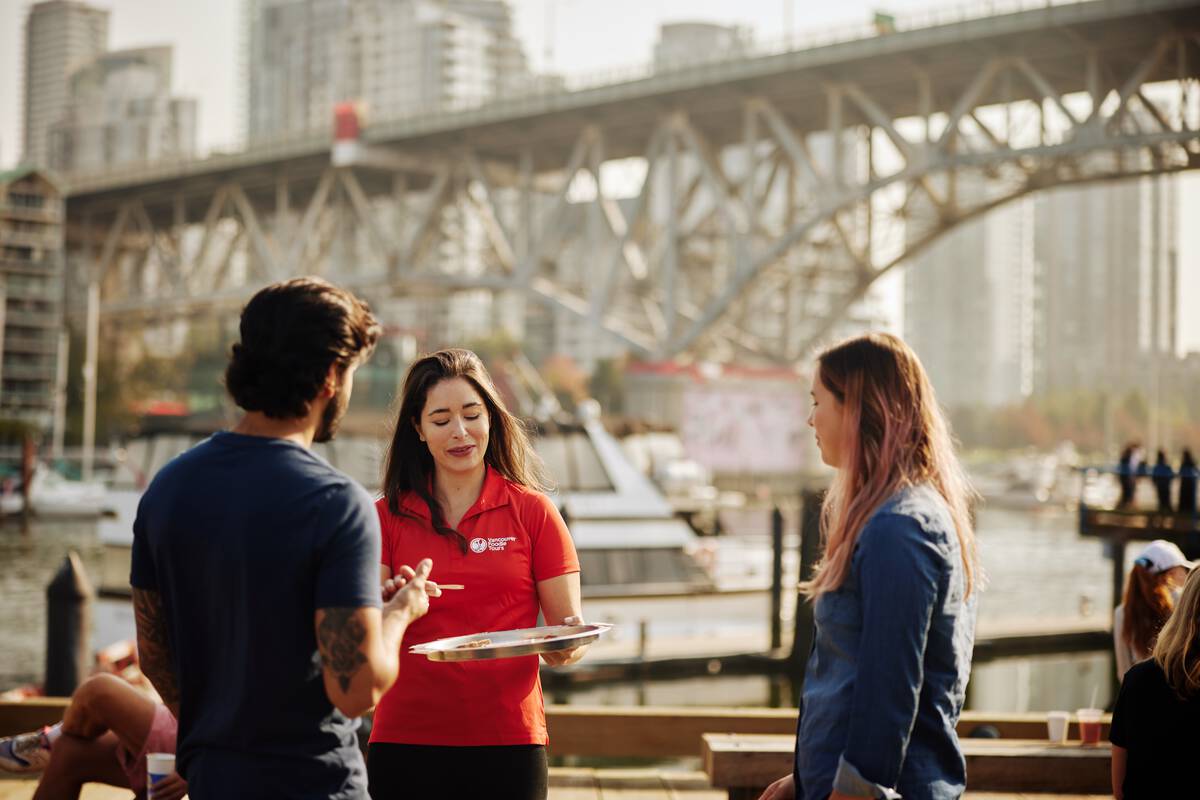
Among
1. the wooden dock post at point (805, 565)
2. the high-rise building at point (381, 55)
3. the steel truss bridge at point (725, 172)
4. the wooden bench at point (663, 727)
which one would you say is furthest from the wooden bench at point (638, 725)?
the high-rise building at point (381, 55)

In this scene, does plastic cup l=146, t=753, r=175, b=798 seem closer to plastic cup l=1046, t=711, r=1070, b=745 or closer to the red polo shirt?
the red polo shirt

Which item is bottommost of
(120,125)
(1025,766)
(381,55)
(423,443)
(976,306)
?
(1025,766)

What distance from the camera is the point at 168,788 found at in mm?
3713

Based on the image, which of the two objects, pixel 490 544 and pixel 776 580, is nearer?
pixel 490 544

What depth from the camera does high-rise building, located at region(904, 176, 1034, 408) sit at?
172625mm

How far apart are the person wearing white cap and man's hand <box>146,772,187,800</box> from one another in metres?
3.54

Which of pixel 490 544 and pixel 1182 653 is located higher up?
pixel 490 544

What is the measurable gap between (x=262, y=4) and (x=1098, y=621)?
625 feet

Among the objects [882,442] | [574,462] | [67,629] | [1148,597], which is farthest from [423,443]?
[574,462]

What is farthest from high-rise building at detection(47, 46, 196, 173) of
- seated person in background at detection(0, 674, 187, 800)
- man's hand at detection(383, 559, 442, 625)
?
man's hand at detection(383, 559, 442, 625)

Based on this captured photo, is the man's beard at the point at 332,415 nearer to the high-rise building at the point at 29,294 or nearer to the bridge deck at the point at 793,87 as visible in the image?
the bridge deck at the point at 793,87

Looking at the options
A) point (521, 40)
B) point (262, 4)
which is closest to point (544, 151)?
point (521, 40)

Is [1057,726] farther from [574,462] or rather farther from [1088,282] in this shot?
[1088,282]

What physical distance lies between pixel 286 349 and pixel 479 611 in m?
1.12
